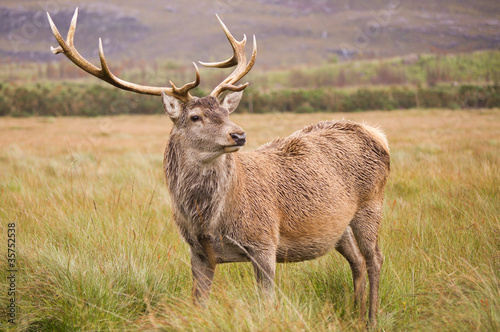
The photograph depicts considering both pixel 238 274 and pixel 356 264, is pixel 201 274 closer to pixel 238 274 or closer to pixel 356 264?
pixel 238 274

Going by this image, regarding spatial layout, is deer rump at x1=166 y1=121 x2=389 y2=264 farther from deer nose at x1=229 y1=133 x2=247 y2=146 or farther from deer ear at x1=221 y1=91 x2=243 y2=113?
deer ear at x1=221 y1=91 x2=243 y2=113

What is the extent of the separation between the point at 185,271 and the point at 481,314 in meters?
2.40

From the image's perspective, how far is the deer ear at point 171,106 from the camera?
360cm

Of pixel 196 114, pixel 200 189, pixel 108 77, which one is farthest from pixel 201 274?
pixel 108 77

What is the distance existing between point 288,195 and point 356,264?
974 mm

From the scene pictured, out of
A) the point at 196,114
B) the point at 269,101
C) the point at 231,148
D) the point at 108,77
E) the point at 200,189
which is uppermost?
the point at 108,77

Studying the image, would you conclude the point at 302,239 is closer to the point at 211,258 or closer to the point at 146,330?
the point at 211,258

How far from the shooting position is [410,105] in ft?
139

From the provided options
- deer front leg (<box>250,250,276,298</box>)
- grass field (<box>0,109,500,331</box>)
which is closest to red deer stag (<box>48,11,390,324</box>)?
deer front leg (<box>250,250,276,298</box>)

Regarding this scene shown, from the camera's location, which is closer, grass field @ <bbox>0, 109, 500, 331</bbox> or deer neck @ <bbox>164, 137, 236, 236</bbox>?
grass field @ <bbox>0, 109, 500, 331</bbox>

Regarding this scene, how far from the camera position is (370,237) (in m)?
4.12

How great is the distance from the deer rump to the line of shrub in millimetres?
33720

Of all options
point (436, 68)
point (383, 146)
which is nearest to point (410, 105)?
point (436, 68)

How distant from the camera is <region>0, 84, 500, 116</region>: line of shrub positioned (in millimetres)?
37344
